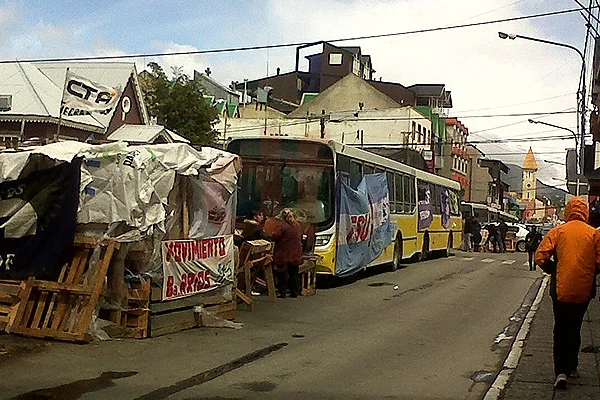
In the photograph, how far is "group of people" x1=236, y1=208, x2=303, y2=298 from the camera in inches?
613

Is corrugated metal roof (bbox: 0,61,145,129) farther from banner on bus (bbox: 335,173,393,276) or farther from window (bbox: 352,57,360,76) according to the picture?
window (bbox: 352,57,360,76)

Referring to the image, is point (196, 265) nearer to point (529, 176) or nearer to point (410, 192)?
point (410, 192)

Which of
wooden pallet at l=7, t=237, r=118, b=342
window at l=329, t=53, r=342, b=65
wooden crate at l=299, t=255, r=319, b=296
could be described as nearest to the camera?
wooden pallet at l=7, t=237, r=118, b=342

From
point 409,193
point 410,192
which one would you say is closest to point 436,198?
point 410,192

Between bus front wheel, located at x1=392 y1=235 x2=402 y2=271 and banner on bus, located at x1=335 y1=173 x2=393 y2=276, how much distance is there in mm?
1348

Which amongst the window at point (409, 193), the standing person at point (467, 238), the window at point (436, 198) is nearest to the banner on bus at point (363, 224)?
the window at point (409, 193)

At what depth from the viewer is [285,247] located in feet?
51.2

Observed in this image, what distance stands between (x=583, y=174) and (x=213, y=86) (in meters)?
48.7

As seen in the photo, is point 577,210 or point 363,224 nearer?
point 577,210

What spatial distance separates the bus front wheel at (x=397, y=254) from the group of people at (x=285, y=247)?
8287 mm

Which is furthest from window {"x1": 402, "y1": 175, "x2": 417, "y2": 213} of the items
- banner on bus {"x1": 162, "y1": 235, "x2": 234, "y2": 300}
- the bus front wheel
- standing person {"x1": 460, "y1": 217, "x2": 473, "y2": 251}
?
standing person {"x1": 460, "y1": 217, "x2": 473, "y2": 251}

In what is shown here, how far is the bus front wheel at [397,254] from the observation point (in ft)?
79.7

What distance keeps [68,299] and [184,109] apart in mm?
38462

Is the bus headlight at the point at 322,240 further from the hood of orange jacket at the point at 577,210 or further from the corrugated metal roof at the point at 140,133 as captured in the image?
the corrugated metal roof at the point at 140,133
